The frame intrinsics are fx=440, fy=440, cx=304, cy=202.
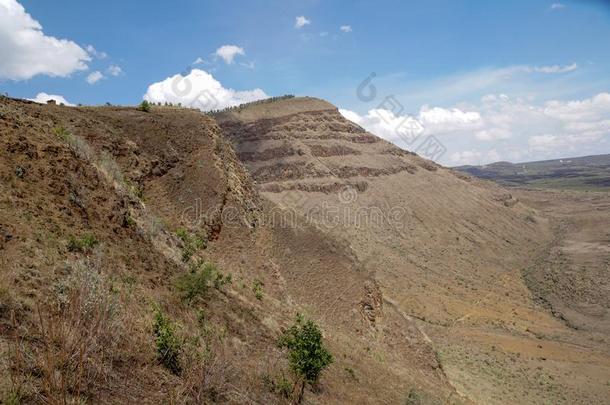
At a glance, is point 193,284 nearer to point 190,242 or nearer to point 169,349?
point 169,349

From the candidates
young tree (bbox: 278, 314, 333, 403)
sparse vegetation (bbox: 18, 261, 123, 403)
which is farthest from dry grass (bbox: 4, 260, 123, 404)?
young tree (bbox: 278, 314, 333, 403)

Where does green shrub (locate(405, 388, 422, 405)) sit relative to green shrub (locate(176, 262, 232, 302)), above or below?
below

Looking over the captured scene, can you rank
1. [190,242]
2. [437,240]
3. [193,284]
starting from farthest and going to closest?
1. [437,240]
2. [190,242]
3. [193,284]

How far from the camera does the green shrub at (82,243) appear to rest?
8.85 meters

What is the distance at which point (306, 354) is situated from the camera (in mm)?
11156

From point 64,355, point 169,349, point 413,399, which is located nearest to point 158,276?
point 169,349

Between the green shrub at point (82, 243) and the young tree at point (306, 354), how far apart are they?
5.36 meters

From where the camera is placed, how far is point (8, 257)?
7.38m

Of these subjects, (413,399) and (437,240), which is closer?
(413,399)

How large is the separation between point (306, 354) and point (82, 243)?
5903 mm

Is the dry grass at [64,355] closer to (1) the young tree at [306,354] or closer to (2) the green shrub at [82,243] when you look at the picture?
(2) the green shrub at [82,243]

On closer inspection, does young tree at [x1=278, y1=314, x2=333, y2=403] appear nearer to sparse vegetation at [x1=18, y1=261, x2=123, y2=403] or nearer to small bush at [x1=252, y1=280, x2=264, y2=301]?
small bush at [x1=252, y1=280, x2=264, y2=301]

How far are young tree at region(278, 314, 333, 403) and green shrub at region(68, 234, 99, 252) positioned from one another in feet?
17.6

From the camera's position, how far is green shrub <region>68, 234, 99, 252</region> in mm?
8852
